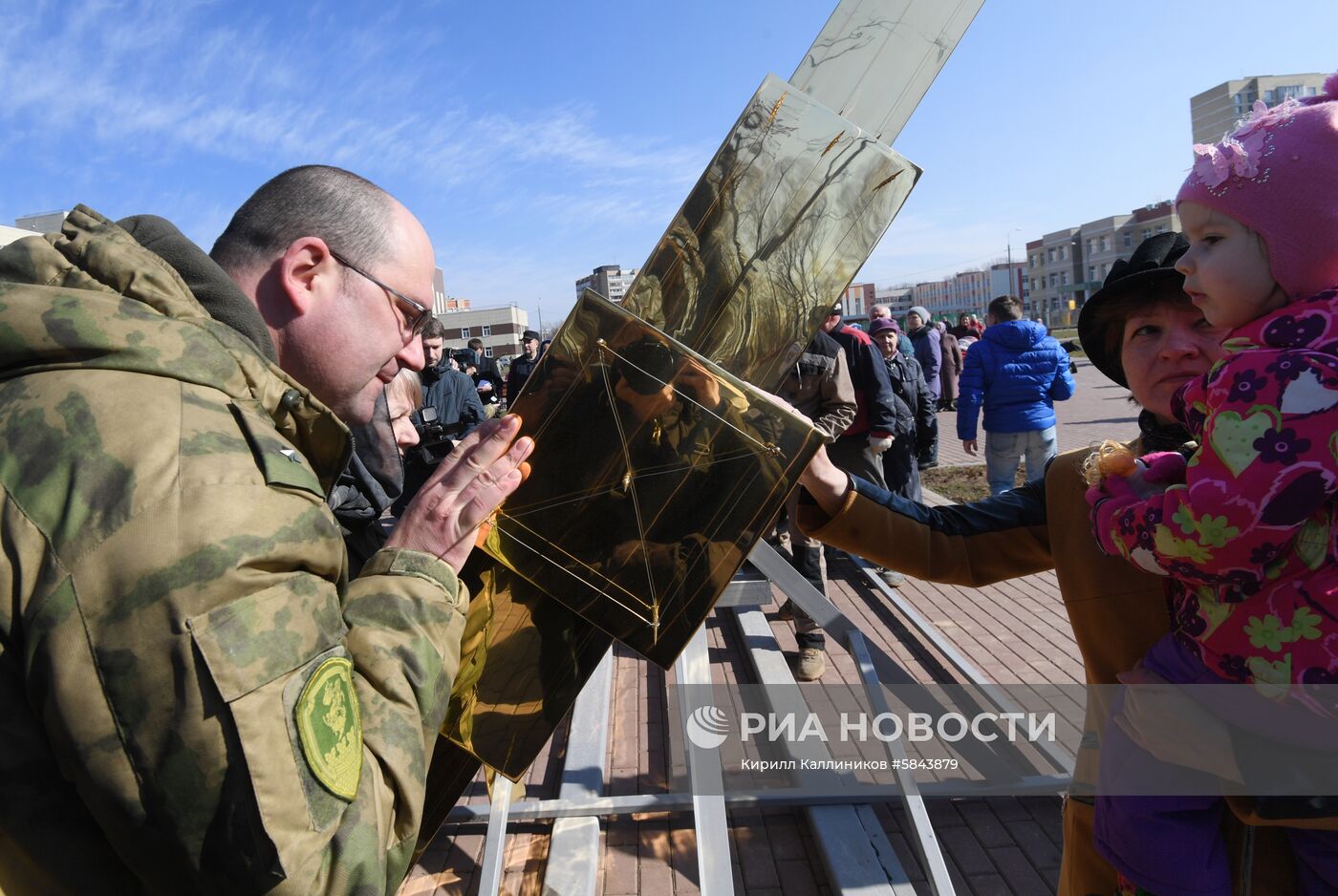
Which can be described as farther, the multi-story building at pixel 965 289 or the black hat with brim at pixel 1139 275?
the multi-story building at pixel 965 289

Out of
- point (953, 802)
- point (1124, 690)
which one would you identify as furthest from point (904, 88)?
point (953, 802)

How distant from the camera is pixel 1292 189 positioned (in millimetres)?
1190

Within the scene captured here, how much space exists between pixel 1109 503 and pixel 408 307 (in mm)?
1303

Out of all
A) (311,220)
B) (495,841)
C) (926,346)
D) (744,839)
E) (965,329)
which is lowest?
(744,839)

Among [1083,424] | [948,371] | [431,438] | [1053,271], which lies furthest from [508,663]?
[1053,271]

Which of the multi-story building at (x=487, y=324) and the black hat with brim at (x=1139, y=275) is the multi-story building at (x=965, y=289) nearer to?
the multi-story building at (x=487, y=324)

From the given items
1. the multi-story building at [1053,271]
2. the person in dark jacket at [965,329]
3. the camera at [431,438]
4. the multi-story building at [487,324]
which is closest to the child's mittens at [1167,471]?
the camera at [431,438]

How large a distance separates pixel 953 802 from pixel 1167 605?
2205 mm

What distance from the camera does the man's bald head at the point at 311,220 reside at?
1.36 meters

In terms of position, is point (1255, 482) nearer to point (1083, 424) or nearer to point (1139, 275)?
point (1139, 275)

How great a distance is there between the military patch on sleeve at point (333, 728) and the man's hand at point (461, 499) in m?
0.26

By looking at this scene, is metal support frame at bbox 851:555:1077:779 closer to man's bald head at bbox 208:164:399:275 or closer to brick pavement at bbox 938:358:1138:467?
man's bald head at bbox 208:164:399:275

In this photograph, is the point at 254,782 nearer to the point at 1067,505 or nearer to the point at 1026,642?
the point at 1067,505

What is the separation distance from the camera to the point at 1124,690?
1.41 metres
